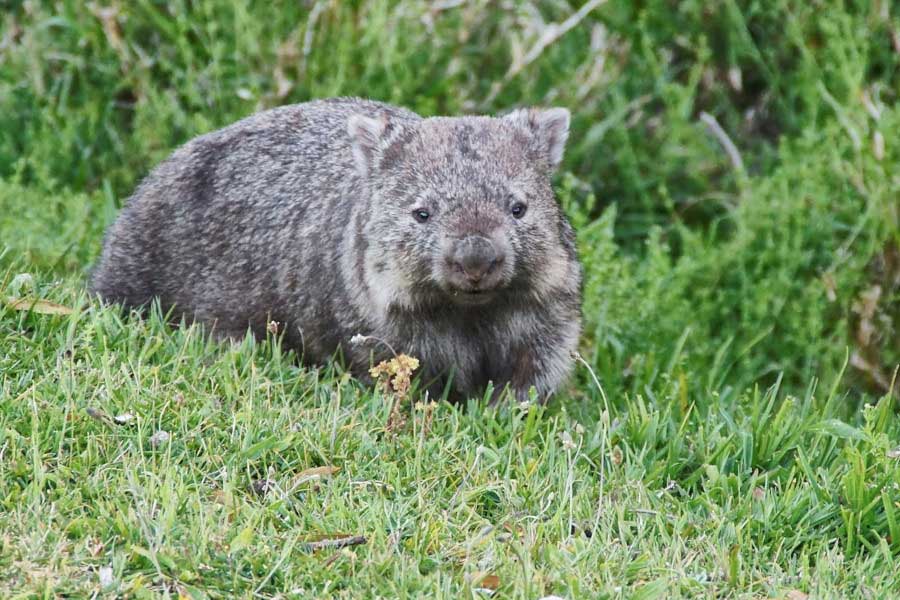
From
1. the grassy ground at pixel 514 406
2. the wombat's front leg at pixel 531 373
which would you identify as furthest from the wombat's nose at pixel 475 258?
the wombat's front leg at pixel 531 373

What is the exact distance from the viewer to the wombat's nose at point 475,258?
461cm

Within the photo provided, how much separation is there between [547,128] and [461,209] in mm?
688

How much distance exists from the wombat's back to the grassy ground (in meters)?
0.24

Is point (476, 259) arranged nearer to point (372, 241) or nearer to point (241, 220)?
point (372, 241)

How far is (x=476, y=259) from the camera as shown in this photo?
4605 millimetres

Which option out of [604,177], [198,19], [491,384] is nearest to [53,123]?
[198,19]

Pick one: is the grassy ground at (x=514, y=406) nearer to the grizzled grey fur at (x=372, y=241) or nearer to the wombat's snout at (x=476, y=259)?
the grizzled grey fur at (x=372, y=241)

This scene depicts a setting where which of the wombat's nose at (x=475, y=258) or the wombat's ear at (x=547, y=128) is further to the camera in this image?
the wombat's ear at (x=547, y=128)

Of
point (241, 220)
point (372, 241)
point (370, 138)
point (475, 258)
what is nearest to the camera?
point (475, 258)

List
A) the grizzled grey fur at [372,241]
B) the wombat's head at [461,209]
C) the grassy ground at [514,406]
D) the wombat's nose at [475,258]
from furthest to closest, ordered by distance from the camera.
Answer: the grizzled grey fur at [372,241] → the wombat's head at [461,209] → the wombat's nose at [475,258] → the grassy ground at [514,406]

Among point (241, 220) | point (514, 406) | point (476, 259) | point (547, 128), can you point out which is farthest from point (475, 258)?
point (241, 220)

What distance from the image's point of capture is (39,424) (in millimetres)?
4113

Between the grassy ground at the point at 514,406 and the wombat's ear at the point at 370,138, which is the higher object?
the wombat's ear at the point at 370,138

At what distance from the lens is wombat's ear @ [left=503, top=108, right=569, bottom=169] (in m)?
5.27
